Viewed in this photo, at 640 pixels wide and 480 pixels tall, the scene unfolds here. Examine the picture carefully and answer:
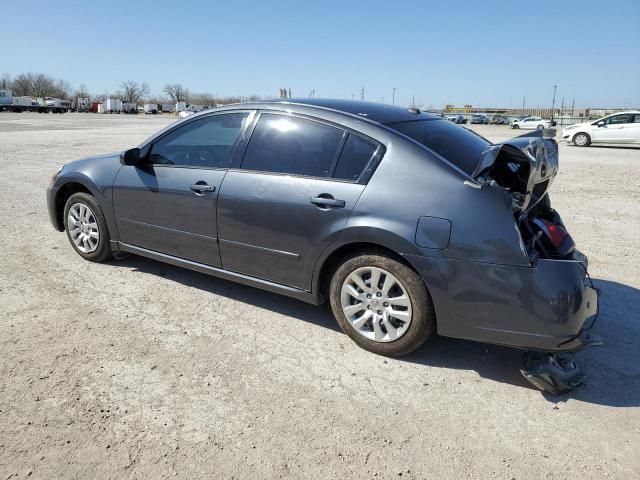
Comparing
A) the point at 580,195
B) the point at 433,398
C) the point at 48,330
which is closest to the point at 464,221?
the point at 433,398

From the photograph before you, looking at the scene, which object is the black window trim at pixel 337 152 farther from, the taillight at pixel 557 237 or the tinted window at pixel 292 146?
the taillight at pixel 557 237

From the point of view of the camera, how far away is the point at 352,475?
2277 mm

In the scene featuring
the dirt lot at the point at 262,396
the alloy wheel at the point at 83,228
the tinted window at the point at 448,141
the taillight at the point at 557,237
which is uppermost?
the tinted window at the point at 448,141

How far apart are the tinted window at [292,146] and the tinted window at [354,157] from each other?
76 mm

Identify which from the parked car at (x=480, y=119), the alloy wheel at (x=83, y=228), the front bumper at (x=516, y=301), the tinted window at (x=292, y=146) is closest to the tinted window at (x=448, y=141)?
the tinted window at (x=292, y=146)

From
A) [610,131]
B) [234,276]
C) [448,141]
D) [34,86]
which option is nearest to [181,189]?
[234,276]

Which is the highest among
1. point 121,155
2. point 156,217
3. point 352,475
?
point 121,155

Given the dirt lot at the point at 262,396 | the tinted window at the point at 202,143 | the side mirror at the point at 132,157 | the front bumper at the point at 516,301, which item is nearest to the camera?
the dirt lot at the point at 262,396

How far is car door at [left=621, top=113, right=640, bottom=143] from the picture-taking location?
1958 cm

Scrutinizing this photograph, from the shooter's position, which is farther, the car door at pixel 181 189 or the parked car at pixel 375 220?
the car door at pixel 181 189

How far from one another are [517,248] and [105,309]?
126 inches

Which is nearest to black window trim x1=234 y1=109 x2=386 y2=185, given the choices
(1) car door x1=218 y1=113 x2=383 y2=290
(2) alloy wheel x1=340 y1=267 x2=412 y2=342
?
(1) car door x1=218 y1=113 x2=383 y2=290

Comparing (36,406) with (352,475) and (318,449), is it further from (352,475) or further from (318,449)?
(352,475)

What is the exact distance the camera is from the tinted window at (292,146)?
3.45 meters
